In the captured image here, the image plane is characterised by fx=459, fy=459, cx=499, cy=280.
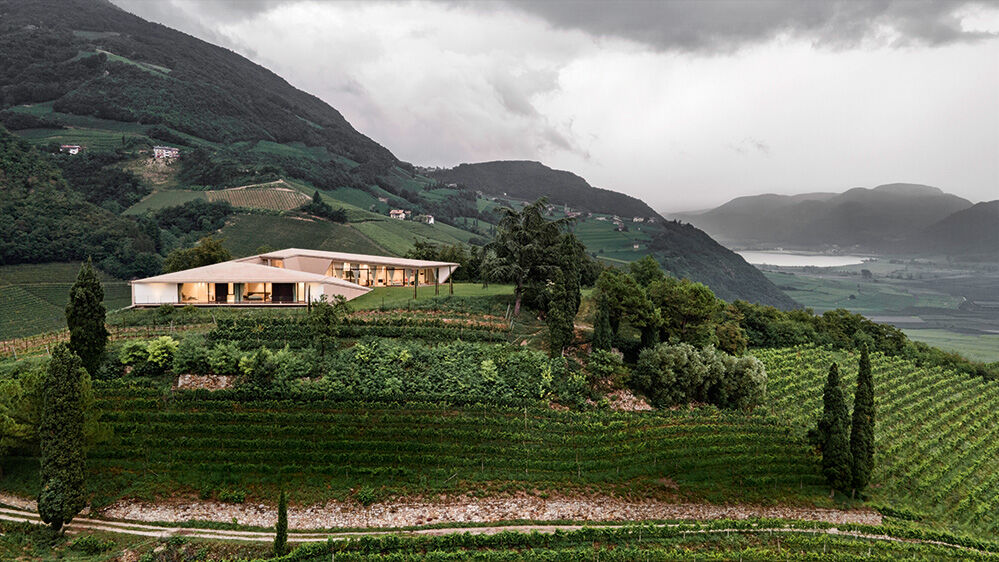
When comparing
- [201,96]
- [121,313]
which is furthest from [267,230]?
[201,96]

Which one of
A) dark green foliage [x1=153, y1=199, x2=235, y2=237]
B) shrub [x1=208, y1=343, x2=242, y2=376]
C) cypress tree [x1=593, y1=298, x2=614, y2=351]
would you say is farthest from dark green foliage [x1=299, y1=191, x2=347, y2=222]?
cypress tree [x1=593, y1=298, x2=614, y2=351]

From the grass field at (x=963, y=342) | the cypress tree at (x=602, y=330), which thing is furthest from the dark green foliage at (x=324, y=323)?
the grass field at (x=963, y=342)

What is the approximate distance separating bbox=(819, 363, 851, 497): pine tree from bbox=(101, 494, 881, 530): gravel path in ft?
5.51

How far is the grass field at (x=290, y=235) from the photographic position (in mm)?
92062

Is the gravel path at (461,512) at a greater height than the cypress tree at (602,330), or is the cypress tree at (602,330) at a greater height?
the cypress tree at (602,330)

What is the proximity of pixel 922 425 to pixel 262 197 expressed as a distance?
419 ft

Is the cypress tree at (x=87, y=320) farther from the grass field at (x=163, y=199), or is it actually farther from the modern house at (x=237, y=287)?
the grass field at (x=163, y=199)

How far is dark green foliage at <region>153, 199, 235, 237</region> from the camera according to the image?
10188 centimetres

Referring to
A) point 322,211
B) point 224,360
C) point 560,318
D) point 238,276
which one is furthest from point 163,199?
point 560,318

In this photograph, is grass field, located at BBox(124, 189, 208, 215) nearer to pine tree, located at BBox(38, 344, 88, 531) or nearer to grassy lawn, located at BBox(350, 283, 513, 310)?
grassy lawn, located at BBox(350, 283, 513, 310)

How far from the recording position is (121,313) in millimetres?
36250

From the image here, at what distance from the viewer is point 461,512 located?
2105 cm

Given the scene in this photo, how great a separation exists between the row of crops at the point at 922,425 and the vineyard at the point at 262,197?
10728cm

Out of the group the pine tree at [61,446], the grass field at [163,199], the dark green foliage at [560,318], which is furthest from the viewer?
the grass field at [163,199]
